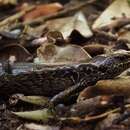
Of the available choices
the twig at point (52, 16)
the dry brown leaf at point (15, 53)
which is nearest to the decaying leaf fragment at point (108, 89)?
the dry brown leaf at point (15, 53)

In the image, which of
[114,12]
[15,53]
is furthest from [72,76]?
[114,12]

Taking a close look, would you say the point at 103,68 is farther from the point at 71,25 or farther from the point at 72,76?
the point at 71,25

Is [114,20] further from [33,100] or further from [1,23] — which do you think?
[33,100]

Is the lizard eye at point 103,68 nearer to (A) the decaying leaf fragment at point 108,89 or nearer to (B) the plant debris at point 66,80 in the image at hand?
(B) the plant debris at point 66,80

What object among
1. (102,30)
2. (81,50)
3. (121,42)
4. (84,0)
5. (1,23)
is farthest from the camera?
(84,0)

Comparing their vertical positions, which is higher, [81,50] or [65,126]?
[81,50]

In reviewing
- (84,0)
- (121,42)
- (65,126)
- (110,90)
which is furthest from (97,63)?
(84,0)
